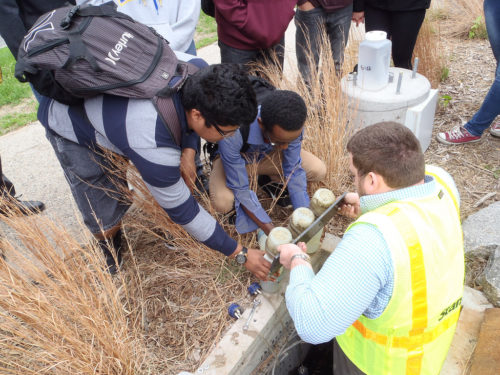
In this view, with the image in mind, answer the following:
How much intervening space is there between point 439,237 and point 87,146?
5.54 ft

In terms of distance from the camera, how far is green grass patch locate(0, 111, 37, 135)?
4232 millimetres

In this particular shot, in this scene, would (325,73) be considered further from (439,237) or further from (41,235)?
(41,235)

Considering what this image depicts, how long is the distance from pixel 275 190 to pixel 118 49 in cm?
151

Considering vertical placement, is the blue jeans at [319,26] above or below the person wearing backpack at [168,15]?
below

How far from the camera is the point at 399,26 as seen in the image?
9.96 feet

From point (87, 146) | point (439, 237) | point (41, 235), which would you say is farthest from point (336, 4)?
point (41, 235)

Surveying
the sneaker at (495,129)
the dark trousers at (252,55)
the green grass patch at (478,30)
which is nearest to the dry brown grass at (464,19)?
the green grass patch at (478,30)

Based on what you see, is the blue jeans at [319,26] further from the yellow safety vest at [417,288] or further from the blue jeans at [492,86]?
the yellow safety vest at [417,288]

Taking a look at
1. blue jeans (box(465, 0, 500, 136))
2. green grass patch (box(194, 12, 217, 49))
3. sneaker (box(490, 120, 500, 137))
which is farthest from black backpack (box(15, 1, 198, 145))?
green grass patch (box(194, 12, 217, 49))

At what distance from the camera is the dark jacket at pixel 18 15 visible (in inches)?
89.7

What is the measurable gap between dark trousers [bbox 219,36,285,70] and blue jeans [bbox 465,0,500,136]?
5.29 ft

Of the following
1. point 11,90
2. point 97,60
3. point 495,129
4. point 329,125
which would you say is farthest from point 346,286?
point 11,90

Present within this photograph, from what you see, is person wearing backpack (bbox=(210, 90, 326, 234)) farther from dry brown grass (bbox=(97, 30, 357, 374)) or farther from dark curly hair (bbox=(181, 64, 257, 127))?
dark curly hair (bbox=(181, 64, 257, 127))

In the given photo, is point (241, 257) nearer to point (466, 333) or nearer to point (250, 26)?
point (466, 333)
